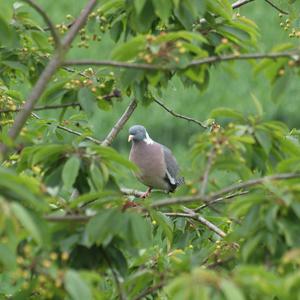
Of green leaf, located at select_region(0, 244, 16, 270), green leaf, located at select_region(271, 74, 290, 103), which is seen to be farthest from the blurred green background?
green leaf, located at select_region(0, 244, 16, 270)

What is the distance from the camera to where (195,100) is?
11.6 metres

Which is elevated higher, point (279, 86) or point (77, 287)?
point (279, 86)

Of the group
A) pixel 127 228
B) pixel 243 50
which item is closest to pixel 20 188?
pixel 127 228

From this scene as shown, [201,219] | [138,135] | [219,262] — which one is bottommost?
[138,135]

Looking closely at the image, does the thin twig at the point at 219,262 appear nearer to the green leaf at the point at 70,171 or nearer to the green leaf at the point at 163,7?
the green leaf at the point at 70,171

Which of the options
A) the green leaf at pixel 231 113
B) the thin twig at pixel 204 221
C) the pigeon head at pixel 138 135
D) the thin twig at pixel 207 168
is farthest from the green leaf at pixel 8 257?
the pigeon head at pixel 138 135

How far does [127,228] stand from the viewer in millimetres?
2658

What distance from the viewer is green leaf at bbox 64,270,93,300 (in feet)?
7.23

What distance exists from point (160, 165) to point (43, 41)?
8.21ft

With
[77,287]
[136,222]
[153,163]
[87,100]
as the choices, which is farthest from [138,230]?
[153,163]

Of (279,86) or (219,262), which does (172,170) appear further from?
(279,86)

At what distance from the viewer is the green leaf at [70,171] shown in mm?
2740

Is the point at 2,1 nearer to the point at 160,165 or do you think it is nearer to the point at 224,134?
the point at 224,134

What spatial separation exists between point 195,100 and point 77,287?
9.42 meters
